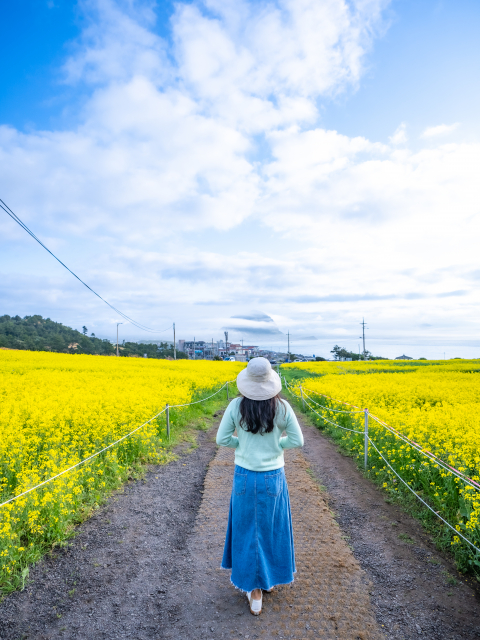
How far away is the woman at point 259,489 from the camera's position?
109 inches

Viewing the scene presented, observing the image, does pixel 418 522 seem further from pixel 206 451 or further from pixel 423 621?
pixel 206 451

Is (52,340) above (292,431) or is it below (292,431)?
above

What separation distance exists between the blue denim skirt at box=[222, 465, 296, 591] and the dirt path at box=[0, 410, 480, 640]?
0.27 metres

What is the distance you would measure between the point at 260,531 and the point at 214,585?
0.87 m

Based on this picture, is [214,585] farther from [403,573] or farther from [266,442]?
[403,573]

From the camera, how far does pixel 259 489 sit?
111 inches

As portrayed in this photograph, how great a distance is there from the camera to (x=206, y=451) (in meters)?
7.57

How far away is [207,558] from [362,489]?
283cm

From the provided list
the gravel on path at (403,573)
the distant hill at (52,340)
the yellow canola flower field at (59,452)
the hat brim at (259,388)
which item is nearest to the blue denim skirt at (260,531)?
the hat brim at (259,388)

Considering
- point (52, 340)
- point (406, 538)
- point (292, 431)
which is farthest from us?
point (52, 340)

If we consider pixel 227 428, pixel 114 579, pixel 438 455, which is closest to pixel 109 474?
pixel 114 579

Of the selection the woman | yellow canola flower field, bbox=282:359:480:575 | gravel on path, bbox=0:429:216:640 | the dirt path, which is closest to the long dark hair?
the woman

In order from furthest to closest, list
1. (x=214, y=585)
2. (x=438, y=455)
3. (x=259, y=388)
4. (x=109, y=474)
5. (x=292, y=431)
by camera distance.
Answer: (x=109, y=474) → (x=438, y=455) → (x=214, y=585) → (x=292, y=431) → (x=259, y=388)

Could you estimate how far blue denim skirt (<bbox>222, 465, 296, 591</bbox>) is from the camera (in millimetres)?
2816
